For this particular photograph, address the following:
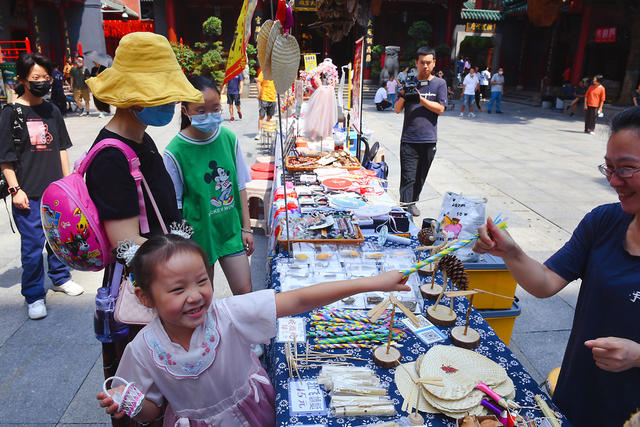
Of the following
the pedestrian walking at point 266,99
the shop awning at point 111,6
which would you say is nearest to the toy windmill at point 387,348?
the pedestrian walking at point 266,99

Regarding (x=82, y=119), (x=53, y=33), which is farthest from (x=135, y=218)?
(x=53, y=33)

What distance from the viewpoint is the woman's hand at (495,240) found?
63.5 inches

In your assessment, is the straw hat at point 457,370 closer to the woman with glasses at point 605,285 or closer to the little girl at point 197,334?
the woman with glasses at point 605,285

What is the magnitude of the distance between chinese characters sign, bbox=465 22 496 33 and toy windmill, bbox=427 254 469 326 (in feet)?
82.4

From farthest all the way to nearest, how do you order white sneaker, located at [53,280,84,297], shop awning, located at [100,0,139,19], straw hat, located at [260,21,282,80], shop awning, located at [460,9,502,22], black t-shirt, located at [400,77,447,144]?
1. shop awning, located at [460,9,502,22]
2. shop awning, located at [100,0,139,19]
3. black t-shirt, located at [400,77,447,144]
4. white sneaker, located at [53,280,84,297]
5. straw hat, located at [260,21,282,80]

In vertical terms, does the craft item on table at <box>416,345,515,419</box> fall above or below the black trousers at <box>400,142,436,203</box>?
below

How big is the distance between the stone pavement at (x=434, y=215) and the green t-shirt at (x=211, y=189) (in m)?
1.27

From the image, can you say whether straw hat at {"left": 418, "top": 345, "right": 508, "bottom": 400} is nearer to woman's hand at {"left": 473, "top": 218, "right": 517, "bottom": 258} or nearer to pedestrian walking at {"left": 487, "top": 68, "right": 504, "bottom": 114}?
woman's hand at {"left": 473, "top": 218, "right": 517, "bottom": 258}

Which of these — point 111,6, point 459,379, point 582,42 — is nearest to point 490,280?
point 459,379

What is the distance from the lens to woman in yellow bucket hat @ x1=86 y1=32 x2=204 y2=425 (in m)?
1.68

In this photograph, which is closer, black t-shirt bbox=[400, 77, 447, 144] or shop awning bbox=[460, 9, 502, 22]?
black t-shirt bbox=[400, 77, 447, 144]

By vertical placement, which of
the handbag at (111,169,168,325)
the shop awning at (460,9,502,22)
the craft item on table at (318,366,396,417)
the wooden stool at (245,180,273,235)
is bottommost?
the wooden stool at (245,180,273,235)

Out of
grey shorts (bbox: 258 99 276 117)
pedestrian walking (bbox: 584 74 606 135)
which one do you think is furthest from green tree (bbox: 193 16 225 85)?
pedestrian walking (bbox: 584 74 606 135)

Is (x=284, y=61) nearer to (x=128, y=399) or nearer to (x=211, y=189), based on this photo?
(x=211, y=189)
